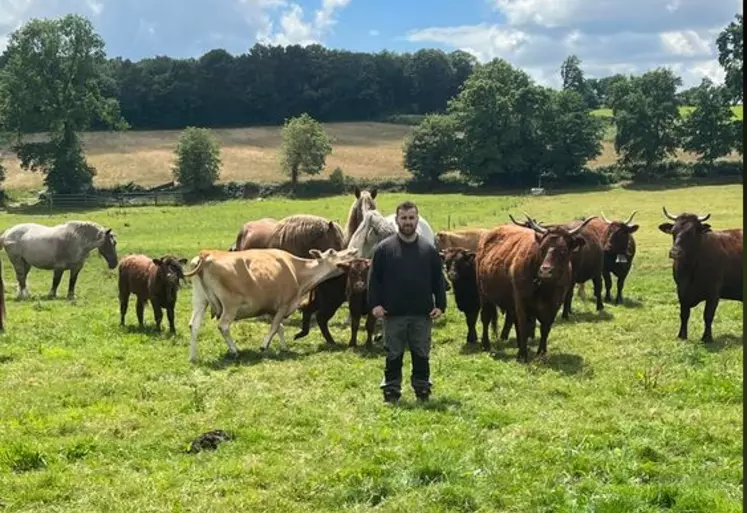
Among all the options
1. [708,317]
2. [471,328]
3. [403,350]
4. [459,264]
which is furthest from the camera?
[459,264]

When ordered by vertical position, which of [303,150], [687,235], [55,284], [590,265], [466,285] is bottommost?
[55,284]

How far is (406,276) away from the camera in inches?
362

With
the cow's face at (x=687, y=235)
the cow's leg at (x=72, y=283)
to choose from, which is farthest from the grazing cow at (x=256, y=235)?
the cow's face at (x=687, y=235)

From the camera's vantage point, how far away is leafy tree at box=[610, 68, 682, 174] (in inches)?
2872

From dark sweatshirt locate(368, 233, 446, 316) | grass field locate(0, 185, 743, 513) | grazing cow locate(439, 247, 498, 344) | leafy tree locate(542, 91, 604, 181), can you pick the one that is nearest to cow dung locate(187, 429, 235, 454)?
grass field locate(0, 185, 743, 513)

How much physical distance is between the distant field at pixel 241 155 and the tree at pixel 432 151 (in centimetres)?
249

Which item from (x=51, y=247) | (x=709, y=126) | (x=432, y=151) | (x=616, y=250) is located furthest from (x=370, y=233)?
(x=709, y=126)

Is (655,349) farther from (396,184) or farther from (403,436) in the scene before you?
(396,184)

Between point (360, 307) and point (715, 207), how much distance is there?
35616mm

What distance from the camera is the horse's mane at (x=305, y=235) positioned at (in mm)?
16938

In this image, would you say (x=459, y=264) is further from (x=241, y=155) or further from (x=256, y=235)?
(x=241, y=155)

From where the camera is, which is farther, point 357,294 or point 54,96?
point 54,96

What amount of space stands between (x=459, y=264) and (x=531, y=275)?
2.32 m

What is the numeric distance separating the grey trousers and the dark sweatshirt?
0.13 metres
